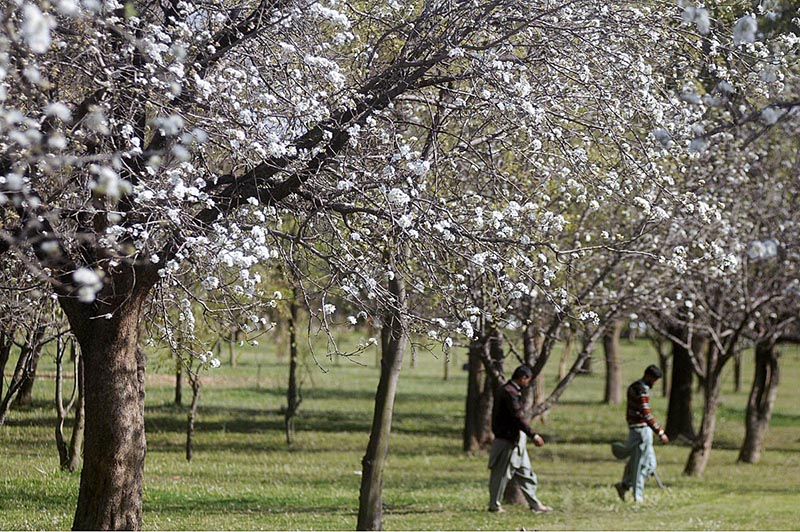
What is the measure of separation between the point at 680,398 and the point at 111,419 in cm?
2226

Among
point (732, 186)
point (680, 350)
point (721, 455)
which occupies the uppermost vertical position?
point (732, 186)

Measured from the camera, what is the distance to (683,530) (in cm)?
1404

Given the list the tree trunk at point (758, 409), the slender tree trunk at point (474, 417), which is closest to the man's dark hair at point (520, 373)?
→ the slender tree trunk at point (474, 417)

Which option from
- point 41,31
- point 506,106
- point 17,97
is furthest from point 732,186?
point 41,31

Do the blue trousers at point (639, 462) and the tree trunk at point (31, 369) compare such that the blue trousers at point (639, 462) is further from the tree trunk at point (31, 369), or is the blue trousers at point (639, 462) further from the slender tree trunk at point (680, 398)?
the slender tree trunk at point (680, 398)

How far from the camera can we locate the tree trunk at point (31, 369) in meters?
12.8

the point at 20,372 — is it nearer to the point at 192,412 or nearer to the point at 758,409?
the point at 192,412

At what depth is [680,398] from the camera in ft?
95.6

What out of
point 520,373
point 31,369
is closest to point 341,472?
point 520,373

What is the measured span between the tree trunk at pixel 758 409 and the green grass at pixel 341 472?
0.47 metres

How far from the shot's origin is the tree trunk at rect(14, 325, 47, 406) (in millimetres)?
12781


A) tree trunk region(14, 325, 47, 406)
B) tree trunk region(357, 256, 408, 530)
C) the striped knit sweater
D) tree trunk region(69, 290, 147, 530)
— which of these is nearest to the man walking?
the striped knit sweater

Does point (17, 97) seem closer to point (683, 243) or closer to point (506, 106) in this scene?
point (506, 106)

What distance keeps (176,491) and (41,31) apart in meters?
11.1
